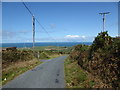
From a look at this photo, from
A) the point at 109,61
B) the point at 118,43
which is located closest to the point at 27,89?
the point at 109,61

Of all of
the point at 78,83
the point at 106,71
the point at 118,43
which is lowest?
the point at 78,83

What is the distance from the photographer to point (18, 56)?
110ft

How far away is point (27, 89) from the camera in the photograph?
397 inches

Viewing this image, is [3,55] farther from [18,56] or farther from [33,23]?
[33,23]

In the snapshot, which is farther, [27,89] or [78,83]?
[78,83]

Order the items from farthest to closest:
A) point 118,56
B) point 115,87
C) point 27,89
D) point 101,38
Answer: point 101,38 < point 118,56 < point 27,89 < point 115,87

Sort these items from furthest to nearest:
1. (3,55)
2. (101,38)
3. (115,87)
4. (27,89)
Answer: (3,55) < (101,38) < (27,89) < (115,87)

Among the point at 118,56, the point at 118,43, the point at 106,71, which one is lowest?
the point at 106,71

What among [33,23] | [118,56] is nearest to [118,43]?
[118,56]

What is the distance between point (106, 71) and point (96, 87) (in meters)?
1.66

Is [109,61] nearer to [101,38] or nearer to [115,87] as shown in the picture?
[115,87]

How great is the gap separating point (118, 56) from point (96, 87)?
237 cm

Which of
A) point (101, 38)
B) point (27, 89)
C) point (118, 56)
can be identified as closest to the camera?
point (27, 89)

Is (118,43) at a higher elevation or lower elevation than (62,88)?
higher
